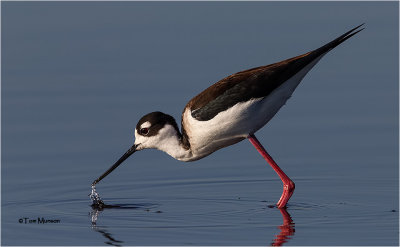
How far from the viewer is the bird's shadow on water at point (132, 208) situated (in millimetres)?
10720

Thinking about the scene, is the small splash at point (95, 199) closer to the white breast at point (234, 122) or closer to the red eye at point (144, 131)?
the red eye at point (144, 131)

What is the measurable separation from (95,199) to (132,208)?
20.8 inches

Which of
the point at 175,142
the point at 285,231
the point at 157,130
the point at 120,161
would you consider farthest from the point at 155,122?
the point at 285,231

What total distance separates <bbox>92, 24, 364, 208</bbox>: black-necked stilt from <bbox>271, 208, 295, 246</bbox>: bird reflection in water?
1.71ft

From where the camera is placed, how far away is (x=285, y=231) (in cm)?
1101

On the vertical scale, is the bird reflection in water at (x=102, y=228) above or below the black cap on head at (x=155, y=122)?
below

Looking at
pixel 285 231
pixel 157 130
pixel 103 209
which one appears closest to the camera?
pixel 285 231

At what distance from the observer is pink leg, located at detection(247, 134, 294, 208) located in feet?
40.1

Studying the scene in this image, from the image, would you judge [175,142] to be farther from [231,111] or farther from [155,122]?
[231,111]

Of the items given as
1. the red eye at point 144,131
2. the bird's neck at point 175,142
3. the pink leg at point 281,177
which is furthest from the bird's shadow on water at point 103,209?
the pink leg at point 281,177

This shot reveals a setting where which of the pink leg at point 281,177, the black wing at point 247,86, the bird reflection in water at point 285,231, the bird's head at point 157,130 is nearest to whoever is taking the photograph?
the bird reflection in water at point 285,231

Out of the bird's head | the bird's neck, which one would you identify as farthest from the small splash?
the bird's neck

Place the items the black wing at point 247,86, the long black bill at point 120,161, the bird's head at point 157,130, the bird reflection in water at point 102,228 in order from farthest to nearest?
the long black bill at point 120,161 < the bird's head at point 157,130 < the black wing at point 247,86 < the bird reflection in water at point 102,228

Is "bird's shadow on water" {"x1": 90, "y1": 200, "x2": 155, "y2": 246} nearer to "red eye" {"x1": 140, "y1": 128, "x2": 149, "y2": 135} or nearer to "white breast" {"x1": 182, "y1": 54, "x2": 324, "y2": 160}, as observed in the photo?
"red eye" {"x1": 140, "y1": 128, "x2": 149, "y2": 135}
